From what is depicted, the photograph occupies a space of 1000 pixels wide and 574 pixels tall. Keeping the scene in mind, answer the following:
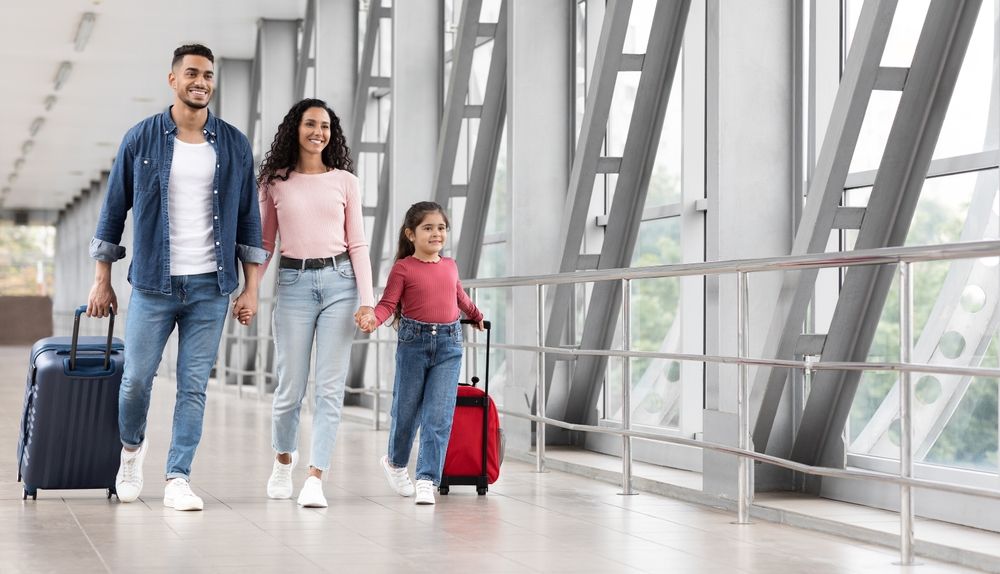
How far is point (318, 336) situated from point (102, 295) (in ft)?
2.40

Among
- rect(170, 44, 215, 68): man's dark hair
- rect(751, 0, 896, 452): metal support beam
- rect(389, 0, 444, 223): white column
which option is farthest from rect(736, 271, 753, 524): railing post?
rect(389, 0, 444, 223): white column

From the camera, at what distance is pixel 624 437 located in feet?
16.7

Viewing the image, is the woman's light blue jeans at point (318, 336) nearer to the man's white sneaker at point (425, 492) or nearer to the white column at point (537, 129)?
the man's white sneaker at point (425, 492)

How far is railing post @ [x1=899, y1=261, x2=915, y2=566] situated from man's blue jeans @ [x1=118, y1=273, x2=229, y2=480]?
2148 millimetres

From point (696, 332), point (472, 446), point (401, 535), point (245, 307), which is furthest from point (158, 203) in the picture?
point (696, 332)

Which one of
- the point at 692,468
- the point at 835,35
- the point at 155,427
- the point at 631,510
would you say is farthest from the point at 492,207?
the point at 631,510

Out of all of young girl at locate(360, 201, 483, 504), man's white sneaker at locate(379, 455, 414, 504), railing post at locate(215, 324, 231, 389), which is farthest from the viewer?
railing post at locate(215, 324, 231, 389)

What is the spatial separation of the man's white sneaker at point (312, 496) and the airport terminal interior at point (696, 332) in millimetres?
41

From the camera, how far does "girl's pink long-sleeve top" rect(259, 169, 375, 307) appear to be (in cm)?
456

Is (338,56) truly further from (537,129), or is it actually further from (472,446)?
(472,446)

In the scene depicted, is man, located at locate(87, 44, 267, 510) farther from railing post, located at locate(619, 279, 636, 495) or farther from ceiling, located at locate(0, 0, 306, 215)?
ceiling, located at locate(0, 0, 306, 215)

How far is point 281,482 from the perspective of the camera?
15.7 ft

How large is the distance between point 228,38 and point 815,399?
1039 centimetres

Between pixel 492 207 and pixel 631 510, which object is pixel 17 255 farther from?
pixel 631 510
